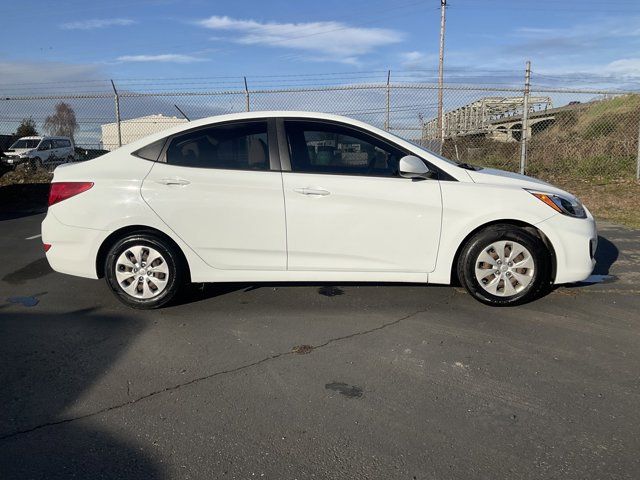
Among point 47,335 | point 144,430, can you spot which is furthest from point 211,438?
point 47,335

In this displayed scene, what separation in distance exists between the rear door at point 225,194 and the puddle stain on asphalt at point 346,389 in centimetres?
153

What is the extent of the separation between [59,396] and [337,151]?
111 inches

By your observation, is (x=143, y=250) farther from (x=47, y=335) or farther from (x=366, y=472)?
(x=366, y=472)

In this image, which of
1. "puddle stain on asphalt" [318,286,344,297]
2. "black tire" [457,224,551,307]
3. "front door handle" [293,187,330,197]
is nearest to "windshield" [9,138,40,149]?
"puddle stain on asphalt" [318,286,344,297]

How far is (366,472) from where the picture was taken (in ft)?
7.87

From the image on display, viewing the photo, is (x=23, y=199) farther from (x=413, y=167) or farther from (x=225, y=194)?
(x=413, y=167)

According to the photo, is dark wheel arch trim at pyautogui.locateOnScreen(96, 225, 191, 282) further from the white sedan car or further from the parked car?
the parked car

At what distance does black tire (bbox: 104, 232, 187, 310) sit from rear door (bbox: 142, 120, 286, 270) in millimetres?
186

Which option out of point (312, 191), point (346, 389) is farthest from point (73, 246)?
point (346, 389)

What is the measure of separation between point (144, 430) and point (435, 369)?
71.9 inches

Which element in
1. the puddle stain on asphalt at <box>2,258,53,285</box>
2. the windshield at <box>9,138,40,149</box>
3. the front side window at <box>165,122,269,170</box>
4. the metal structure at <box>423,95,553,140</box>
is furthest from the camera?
the windshield at <box>9,138,40,149</box>

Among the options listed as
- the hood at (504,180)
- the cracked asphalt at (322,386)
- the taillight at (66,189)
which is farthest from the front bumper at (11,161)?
the hood at (504,180)

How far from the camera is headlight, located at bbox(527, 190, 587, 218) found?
445 cm

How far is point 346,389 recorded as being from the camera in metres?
3.17
